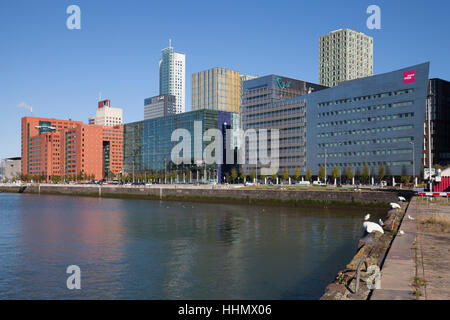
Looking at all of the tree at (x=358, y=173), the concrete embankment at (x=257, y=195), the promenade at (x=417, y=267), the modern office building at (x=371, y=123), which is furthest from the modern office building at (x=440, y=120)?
the promenade at (x=417, y=267)

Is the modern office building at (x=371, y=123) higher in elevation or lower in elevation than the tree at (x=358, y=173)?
higher

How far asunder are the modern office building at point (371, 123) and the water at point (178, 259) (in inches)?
3737

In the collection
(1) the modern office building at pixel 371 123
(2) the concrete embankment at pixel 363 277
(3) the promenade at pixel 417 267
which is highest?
(1) the modern office building at pixel 371 123

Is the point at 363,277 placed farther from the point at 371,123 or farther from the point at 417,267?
the point at 371,123

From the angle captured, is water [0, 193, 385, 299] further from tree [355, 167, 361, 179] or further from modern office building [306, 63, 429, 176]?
tree [355, 167, 361, 179]

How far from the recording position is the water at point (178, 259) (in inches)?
999

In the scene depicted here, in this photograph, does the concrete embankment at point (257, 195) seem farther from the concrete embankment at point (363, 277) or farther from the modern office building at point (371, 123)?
the modern office building at point (371, 123)

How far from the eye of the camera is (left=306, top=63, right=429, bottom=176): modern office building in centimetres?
14175

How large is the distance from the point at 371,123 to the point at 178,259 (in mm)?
135511

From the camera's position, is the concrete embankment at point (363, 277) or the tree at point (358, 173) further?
the tree at point (358, 173)

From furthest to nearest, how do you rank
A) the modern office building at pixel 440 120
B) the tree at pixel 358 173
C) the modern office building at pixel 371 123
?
the modern office building at pixel 440 120 < the tree at pixel 358 173 < the modern office building at pixel 371 123

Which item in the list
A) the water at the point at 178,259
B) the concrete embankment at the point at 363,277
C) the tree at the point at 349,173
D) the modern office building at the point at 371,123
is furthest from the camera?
the tree at the point at 349,173

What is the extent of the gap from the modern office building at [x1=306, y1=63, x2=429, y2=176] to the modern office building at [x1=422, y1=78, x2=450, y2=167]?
26.6m
